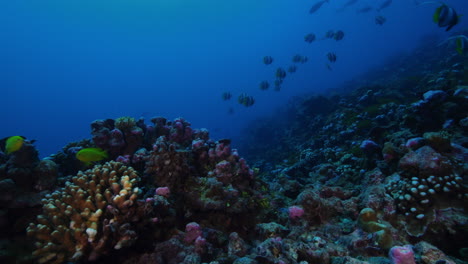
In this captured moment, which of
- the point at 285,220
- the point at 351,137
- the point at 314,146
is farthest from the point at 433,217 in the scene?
the point at 314,146

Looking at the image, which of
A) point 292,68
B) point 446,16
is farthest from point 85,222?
point 292,68

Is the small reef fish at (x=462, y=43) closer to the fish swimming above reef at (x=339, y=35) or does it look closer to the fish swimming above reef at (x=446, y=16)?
the fish swimming above reef at (x=446, y=16)

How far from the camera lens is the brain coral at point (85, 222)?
8.12ft

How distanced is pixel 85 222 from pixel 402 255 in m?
3.54

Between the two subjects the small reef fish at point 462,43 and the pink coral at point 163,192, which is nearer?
the pink coral at point 163,192

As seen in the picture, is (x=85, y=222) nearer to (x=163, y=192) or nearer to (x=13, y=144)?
(x=163, y=192)

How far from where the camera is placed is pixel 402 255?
2.21 m

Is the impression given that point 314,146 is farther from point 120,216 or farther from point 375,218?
point 120,216

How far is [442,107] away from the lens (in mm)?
5602

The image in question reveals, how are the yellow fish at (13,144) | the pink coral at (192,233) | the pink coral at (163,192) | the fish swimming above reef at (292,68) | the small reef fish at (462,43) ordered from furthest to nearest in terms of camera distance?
the fish swimming above reef at (292,68), the small reef fish at (462,43), the pink coral at (163,192), the yellow fish at (13,144), the pink coral at (192,233)

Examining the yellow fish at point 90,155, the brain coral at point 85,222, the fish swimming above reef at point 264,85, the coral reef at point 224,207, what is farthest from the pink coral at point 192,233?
the fish swimming above reef at point 264,85

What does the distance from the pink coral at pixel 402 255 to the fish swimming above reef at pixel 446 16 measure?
5393 mm

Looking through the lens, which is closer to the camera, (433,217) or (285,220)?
(433,217)

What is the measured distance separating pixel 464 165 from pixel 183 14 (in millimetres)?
161442
